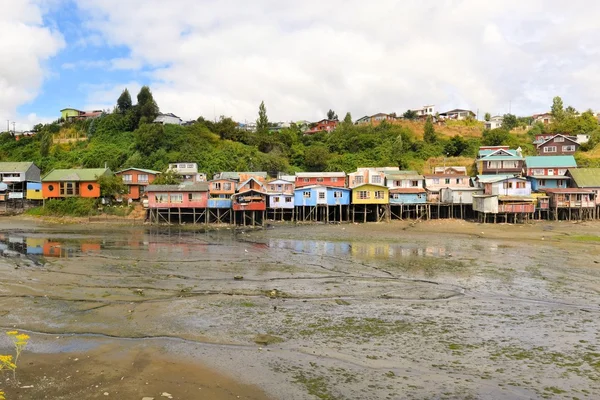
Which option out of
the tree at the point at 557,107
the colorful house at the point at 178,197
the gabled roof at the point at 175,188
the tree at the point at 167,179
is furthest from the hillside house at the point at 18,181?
the tree at the point at 557,107

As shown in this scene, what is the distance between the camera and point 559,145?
6806cm

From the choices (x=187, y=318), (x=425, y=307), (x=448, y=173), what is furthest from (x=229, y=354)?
(x=448, y=173)

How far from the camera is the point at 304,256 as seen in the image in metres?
31.6

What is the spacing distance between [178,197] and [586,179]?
49.0 metres

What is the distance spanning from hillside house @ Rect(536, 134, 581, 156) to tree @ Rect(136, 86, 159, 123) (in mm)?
68425

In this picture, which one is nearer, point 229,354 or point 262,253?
point 229,354

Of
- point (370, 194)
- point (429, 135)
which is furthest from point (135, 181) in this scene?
point (429, 135)

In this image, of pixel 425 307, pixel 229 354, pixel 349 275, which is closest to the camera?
pixel 229 354

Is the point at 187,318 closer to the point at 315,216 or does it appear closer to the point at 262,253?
the point at 262,253

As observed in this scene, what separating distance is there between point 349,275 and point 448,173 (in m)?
38.2

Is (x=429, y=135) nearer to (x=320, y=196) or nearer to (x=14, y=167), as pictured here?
(x=320, y=196)

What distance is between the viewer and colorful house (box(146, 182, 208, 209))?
52594 mm

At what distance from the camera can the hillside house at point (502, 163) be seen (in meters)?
60.5

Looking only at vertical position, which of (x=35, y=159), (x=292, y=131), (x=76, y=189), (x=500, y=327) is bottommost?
(x=500, y=327)
